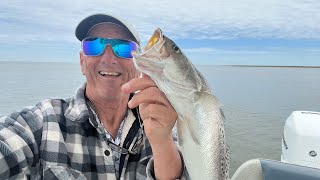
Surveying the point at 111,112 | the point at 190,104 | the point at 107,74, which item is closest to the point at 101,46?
the point at 107,74

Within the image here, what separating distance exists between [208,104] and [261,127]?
54.2ft

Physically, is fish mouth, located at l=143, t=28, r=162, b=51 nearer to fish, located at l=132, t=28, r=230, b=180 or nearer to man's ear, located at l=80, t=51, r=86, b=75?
fish, located at l=132, t=28, r=230, b=180

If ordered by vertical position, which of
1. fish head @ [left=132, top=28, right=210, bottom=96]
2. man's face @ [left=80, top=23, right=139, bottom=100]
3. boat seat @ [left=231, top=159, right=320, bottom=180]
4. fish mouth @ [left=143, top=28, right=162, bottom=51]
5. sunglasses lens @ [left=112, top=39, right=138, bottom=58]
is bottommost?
boat seat @ [left=231, top=159, right=320, bottom=180]

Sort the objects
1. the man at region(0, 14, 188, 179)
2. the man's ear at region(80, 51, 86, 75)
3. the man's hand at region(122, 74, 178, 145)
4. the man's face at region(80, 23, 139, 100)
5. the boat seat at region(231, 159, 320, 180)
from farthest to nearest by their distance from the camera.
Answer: the man's ear at region(80, 51, 86, 75) → the man's face at region(80, 23, 139, 100) → the boat seat at region(231, 159, 320, 180) → the man at region(0, 14, 188, 179) → the man's hand at region(122, 74, 178, 145)

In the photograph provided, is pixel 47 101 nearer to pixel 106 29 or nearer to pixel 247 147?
pixel 106 29

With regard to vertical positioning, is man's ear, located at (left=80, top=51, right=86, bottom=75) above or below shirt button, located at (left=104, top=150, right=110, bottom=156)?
above

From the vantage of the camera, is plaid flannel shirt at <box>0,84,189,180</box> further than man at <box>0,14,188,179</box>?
Yes

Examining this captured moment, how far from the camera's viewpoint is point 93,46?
3695 mm

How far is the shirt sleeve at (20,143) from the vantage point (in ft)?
9.14

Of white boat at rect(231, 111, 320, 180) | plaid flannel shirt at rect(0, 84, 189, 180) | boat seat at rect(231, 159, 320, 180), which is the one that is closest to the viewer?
plaid flannel shirt at rect(0, 84, 189, 180)

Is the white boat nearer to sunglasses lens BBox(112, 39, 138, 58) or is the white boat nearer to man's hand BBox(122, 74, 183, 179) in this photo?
man's hand BBox(122, 74, 183, 179)

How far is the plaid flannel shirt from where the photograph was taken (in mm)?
2906

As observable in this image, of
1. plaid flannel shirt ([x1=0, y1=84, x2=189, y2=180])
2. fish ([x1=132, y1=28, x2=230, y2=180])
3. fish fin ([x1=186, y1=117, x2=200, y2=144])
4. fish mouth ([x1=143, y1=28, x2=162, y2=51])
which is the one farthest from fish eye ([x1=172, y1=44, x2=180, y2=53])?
plaid flannel shirt ([x1=0, y1=84, x2=189, y2=180])

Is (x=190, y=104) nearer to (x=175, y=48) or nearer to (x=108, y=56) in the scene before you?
(x=175, y=48)
